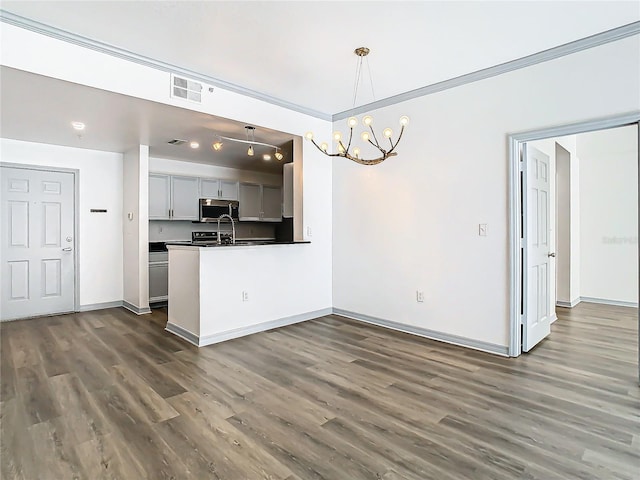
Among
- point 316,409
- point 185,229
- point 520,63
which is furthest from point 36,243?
point 520,63

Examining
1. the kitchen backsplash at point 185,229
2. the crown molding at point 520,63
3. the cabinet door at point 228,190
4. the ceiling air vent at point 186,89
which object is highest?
the crown molding at point 520,63

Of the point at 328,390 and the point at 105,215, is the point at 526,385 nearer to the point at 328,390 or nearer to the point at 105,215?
the point at 328,390

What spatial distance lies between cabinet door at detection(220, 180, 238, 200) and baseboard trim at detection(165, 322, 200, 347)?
3.19 meters

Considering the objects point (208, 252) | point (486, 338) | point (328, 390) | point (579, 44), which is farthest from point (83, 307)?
point (579, 44)

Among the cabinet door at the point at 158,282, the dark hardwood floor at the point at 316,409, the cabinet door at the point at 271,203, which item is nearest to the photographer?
the dark hardwood floor at the point at 316,409

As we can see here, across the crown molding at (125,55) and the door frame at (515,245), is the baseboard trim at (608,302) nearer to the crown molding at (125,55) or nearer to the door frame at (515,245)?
the door frame at (515,245)

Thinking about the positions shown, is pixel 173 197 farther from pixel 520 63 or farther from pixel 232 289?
pixel 520 63

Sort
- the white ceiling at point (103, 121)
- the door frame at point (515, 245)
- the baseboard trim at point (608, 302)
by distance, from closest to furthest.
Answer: the white ceiling at point (103, 121) < the door frame at point (515, 245) < the baseboard trim at point (608, 302)

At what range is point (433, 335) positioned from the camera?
4.09 metres

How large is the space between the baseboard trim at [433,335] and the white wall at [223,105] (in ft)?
2.01

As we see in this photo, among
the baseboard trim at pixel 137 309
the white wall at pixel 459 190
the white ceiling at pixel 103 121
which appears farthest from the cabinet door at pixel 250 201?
the white wall at pixel 459 190

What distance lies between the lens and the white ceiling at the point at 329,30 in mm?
2607

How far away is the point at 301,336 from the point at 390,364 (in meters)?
1.26

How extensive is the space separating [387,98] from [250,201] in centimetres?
391
